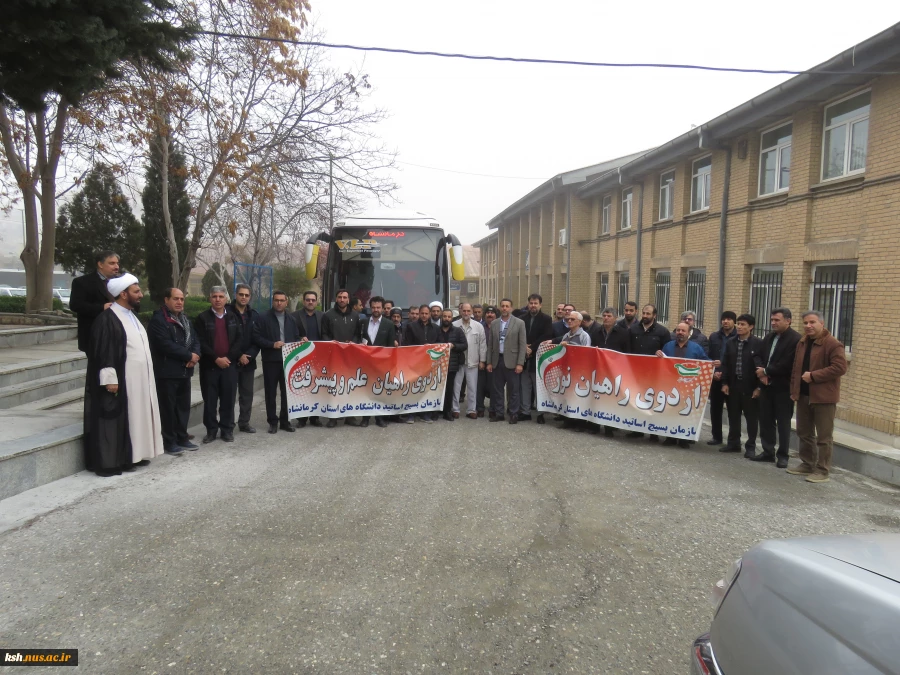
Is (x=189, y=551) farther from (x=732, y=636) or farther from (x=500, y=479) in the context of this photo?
(x=732, y=636)

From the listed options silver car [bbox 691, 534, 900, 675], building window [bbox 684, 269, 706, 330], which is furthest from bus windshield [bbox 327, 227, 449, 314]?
silver car [bbox 691, 534, 900, 675]

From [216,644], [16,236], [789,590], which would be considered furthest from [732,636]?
[16,236]

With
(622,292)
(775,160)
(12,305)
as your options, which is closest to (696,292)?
(775,160)

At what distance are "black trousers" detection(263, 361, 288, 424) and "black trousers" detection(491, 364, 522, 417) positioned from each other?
3225 millimetres

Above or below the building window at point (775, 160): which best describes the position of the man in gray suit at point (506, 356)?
below

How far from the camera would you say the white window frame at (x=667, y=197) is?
57.1 ft

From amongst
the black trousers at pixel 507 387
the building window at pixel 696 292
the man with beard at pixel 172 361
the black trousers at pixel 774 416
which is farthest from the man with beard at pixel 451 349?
the building window at pixel 696 292

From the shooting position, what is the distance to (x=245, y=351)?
824cm

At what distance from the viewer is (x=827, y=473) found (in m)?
7.00

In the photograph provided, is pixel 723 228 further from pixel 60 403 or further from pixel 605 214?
pixel 60 403

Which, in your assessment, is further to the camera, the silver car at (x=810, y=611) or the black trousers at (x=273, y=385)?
the black trousers at (x=273, y=385)

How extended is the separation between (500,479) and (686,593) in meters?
2.69

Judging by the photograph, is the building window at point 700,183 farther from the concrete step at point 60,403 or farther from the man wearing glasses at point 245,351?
the concrete step at point 60,403

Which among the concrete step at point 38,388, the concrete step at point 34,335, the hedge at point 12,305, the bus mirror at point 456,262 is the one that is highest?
the bus mirror at point 456,262
